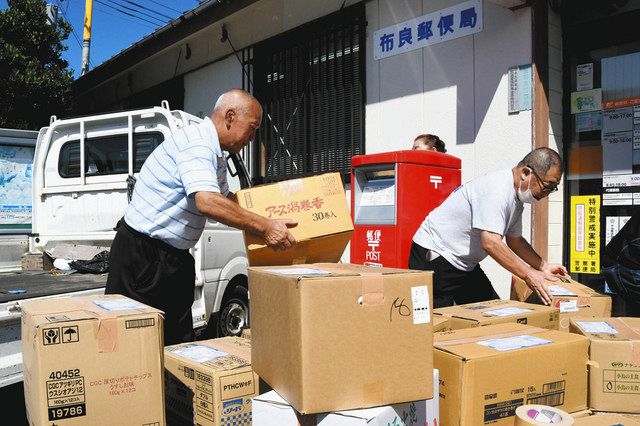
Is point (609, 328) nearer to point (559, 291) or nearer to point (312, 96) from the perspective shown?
point (559, 291)

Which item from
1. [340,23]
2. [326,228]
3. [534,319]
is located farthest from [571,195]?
[340,23]

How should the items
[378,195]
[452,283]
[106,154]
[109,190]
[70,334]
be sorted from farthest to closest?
1. [106,154]
2. [109,190]
3. [378,195]
4. [452,283]
5. [70,334]

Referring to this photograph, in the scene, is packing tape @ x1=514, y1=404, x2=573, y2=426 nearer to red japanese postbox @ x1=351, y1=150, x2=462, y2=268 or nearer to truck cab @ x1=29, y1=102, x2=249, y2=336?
red japanese postbox @ x1=351, y1=150, x2=462, y2=268

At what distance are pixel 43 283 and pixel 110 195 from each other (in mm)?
1148

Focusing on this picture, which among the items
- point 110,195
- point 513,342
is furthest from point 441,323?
point 110,195

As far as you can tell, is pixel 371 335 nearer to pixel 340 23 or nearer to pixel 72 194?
pixel 72 194

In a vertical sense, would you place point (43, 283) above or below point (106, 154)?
below

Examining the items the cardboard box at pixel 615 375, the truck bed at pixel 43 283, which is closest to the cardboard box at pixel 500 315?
the cardboard box at pixel 615 375

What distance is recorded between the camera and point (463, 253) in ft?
9.76

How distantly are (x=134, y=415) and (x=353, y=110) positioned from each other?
4745mm

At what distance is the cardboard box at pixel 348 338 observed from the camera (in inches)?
59.9

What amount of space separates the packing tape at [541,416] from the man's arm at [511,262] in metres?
1.11

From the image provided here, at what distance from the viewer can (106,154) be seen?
4719 millimetres

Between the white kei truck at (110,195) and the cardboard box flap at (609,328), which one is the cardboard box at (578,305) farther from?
the white kei truck at (110,195)
